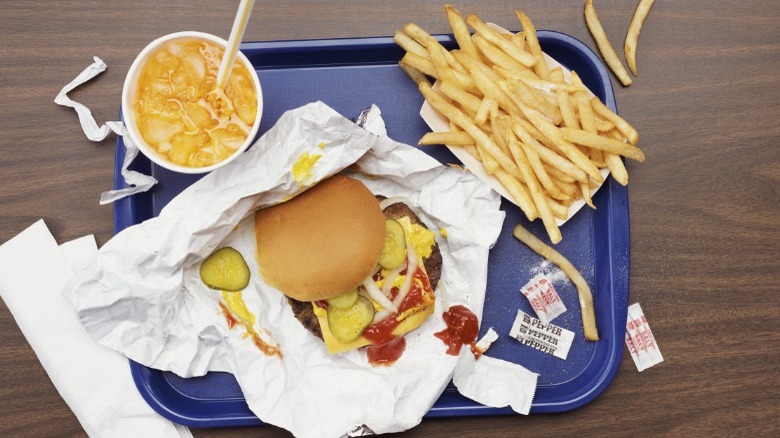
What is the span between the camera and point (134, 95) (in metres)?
1.60

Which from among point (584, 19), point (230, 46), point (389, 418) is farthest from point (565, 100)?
point (389, 418)

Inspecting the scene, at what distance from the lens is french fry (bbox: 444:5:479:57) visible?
172 centimetres

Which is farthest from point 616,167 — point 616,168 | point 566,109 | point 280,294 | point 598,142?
point 280,294

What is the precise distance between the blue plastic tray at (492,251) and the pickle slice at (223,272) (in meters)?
0.23

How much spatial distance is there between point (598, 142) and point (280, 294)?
992 mm

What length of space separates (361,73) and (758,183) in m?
1.25

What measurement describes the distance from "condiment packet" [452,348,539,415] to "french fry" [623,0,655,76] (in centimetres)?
98

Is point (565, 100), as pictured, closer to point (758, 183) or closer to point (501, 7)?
point (501, 7)

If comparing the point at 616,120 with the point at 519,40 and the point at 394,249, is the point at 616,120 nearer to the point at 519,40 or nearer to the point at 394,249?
the point at 519,40

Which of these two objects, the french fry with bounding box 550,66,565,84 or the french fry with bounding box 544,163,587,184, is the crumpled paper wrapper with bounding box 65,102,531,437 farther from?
the french fry with bounding box 550,66,565,84

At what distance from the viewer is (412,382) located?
1799 millimetres

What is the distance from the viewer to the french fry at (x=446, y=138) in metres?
1.72

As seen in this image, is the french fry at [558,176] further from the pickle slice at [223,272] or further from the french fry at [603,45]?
the pickle slice at [223,272]

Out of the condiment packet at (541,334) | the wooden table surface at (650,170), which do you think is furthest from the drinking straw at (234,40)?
the condiment packet at (541,334)
